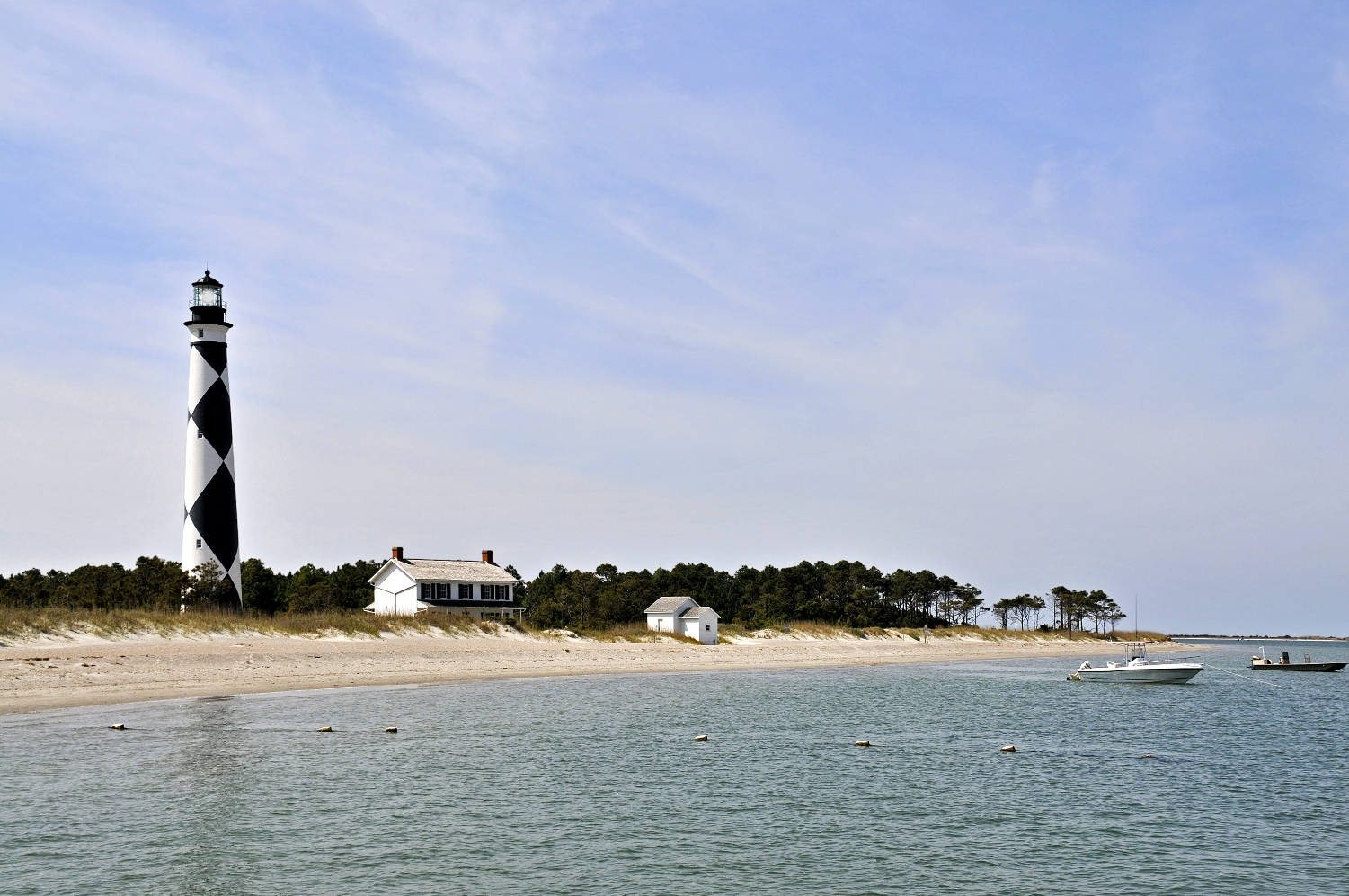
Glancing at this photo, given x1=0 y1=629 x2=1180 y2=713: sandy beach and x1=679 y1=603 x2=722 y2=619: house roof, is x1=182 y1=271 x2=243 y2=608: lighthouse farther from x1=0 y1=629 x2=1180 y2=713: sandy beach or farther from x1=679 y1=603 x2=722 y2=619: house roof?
x1=679 y1=603 x2=722 y2=619: house roof

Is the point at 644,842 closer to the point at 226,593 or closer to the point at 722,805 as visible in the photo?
the point at 722,805

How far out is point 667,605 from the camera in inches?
3442

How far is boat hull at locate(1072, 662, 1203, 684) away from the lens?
59.5 meters

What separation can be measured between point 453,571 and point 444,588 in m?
1.89

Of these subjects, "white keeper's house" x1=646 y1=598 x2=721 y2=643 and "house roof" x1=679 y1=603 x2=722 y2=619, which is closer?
"white keeper's house" x1=646 y1=598 x2=721 y2=643

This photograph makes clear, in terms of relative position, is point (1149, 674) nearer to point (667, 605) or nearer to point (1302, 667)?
point (1302, 667)

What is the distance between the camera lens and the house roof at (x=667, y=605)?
8675cm

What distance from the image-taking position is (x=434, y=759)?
26.4 metres

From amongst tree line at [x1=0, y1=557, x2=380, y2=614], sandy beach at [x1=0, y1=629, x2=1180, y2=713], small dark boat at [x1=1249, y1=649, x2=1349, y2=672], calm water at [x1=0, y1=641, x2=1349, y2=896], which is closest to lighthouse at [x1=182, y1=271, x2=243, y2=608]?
tree line at [x1=0, y1=557, x2=380, y2=614]

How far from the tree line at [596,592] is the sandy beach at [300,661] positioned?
7.50 metres

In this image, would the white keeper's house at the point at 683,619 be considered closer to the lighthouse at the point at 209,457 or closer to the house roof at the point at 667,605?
the house roof at the point at 667,605

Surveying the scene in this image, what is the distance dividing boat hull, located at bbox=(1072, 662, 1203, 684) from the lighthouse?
4950 cm

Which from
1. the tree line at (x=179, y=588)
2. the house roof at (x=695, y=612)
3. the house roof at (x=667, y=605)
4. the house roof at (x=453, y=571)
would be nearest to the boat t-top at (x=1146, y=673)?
the house roof at (x=695, y=612)

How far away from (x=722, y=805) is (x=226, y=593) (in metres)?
42.5
